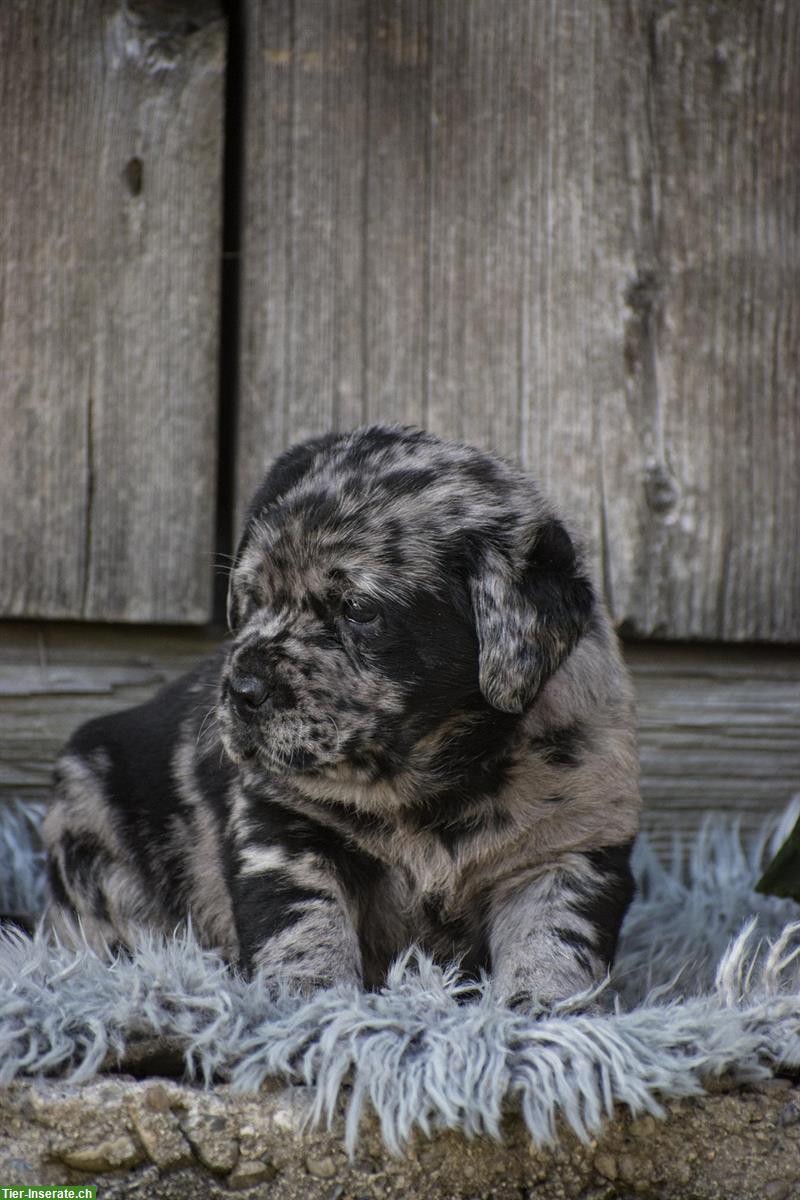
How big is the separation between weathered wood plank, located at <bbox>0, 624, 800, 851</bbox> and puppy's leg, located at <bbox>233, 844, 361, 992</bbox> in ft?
4.83

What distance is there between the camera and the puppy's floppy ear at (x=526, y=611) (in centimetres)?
283

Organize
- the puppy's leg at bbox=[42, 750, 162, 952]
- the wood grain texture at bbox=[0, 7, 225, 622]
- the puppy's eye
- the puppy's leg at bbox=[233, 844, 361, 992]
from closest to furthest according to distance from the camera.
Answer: the puppy's leg at bbox=[233, 844, 361, 992] < the puppy's eye < the puppy's leg at bbox=[42, 750, 162, 952] < the wood grain texture at bbox=[0, 7, 225, 622]

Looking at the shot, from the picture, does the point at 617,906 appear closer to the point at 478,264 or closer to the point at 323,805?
the point at 323,805

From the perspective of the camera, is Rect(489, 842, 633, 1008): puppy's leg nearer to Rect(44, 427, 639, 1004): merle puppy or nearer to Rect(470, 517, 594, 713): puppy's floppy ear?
Rect(44, 427, 639, 1004): merle puppy

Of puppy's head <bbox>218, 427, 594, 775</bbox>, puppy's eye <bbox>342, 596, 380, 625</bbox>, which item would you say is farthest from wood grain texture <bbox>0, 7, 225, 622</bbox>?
puppy's eye <bbox>342, 596, 380, 625</bbox>

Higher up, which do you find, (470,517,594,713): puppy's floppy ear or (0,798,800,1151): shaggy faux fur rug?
(470,517,594,713): puppy's floppy ear

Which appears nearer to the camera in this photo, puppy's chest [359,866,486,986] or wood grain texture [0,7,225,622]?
puppy's chest [359,866,486,986]

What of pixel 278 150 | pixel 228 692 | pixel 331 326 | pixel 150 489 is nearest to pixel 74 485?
pixel 150 489

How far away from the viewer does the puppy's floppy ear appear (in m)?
2.83

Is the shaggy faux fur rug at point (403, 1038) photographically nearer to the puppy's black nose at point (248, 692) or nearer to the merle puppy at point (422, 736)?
the merle puppy at point (422, 736)

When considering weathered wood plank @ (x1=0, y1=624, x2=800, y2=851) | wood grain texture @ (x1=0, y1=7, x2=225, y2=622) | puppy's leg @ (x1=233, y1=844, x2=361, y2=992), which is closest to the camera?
puppy's leg @ (x1=233, y1=844, x2=361, y2=992)

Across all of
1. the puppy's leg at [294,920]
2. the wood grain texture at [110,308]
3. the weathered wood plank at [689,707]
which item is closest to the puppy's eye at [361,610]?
the puppy's leg at [294,920]

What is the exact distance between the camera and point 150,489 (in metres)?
4.20

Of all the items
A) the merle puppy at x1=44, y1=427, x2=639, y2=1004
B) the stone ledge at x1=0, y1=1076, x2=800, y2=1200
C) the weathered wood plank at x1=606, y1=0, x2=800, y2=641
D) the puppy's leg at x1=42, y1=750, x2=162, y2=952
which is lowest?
the stone ledge at x1=0, y1=1076, x2=800, y2=1200
